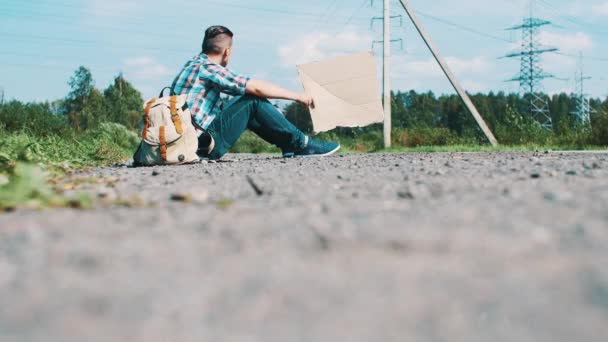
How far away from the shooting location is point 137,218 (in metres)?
1.68

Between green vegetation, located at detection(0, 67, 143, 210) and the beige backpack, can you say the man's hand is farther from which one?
green vegetation, located at detection(0, 67, 143, 210)

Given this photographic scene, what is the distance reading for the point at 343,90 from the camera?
5.45m

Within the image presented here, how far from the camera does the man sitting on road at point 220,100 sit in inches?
195

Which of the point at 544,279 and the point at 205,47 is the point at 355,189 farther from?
the point at 205,47

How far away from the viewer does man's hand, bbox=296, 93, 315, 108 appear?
16.9ft

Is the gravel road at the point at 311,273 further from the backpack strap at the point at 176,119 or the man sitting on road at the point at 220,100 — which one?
the man sitting on road at the point at 220,100

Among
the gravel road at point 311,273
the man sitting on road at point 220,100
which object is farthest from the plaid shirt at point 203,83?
the gravel road at point 311,273

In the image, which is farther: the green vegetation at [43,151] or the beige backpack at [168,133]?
the beige backpack at [168,133]

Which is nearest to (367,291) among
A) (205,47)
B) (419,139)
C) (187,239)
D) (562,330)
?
(562,330)

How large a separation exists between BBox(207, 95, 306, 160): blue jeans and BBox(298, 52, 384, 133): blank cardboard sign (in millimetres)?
308

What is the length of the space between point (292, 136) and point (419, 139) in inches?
312

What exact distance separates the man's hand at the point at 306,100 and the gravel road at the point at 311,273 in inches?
134

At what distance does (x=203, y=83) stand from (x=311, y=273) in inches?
161

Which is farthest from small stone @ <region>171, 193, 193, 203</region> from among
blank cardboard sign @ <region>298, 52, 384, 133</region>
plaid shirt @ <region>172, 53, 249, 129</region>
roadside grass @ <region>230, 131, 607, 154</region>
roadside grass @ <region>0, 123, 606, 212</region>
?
roadside grass @ <region>230, 131, 607, 154</region>
